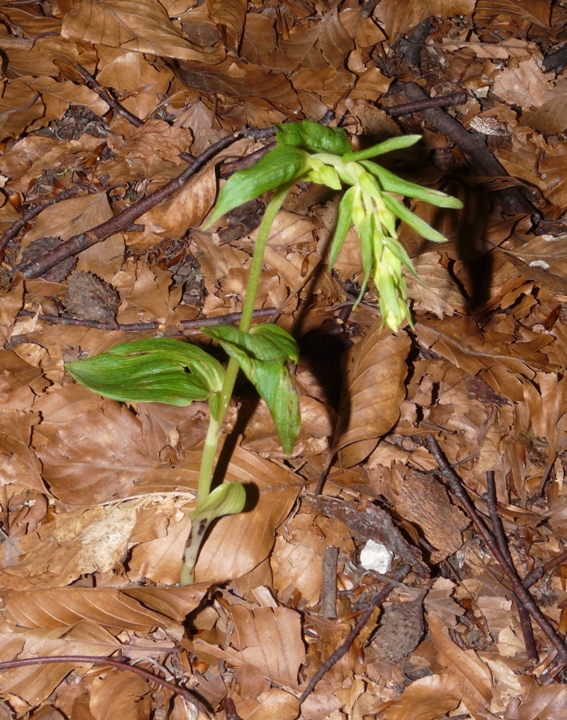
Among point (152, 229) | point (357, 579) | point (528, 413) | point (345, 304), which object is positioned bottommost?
point (357, 579)

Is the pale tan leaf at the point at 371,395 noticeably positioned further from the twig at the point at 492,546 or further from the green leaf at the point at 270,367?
the green leaf at the point at 270,367

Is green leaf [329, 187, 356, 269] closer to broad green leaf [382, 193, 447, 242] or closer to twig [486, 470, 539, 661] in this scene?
broad green leaf [382, 193, 447, 242]

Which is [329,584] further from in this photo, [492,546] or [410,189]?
[410,189]

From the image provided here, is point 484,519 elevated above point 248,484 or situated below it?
below

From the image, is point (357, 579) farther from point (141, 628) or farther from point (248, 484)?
point (141, 628)

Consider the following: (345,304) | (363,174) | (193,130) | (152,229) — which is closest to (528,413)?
(345,304)

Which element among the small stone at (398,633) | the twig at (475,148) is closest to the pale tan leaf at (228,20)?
the twig at (475,148)

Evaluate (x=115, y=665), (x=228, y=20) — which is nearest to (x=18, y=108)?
(x=228, y=20)
